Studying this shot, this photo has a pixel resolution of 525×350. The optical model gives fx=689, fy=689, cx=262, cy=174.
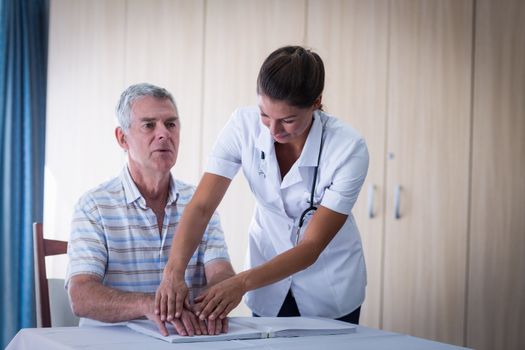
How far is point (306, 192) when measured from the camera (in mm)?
2104

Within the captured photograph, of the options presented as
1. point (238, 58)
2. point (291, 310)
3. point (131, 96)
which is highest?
point (238, 58)

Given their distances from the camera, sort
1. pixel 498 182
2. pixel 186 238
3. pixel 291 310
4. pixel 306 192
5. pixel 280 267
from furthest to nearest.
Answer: pixel 498 182 → pixel 291 310 → pixel 306 192 → pixel 186 238 → pixel 280 267

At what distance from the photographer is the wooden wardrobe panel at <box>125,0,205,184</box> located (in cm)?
414

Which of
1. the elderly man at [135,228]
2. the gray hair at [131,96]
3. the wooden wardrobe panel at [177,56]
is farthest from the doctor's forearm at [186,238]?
the wooden wardrobe panel at [177,56]

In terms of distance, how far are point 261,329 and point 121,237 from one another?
2.11 ft

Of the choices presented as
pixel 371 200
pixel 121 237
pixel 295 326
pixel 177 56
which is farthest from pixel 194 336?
pixel 177 56

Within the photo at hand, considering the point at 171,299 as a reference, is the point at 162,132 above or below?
above

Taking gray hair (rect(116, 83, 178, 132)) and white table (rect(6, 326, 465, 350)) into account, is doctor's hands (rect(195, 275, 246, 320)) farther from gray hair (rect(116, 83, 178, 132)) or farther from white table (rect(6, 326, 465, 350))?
gray hair (rect(116, 83, 178, 132))

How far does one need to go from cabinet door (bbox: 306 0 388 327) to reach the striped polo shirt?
1.61m

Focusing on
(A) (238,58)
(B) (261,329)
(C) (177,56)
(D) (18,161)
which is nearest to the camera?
(B) (261,329)

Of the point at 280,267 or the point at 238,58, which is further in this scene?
the point at 238,58

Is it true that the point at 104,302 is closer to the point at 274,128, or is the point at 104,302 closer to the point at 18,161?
the point at 274,128

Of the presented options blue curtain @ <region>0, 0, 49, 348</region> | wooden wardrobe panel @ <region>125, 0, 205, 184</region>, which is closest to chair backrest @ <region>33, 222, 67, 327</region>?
wooden wardrobe panel @ <region>125, 0, 205, 184</region>

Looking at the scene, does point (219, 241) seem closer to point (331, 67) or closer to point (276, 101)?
point (276, 101)
